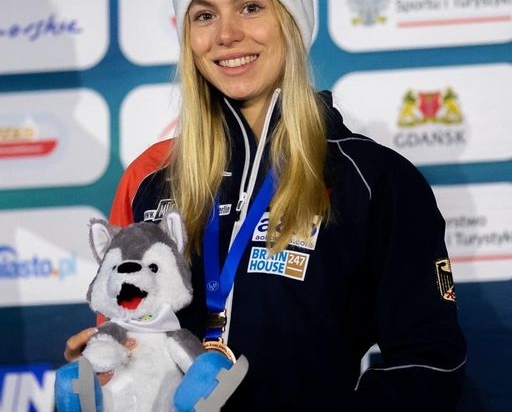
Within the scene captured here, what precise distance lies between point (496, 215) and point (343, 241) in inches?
29.0

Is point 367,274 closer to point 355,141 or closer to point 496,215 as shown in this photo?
point 355,141

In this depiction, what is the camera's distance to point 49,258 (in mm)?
2016

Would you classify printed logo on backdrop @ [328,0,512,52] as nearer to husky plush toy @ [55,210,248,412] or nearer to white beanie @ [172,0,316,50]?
white beanie @ [172,0,316,50]

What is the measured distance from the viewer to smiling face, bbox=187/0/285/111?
1.35m

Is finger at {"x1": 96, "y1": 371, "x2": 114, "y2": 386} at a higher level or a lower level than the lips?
lower

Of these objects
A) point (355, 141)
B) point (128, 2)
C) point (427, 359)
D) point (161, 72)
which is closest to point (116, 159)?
point (161, 72)

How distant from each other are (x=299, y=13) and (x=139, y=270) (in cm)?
46

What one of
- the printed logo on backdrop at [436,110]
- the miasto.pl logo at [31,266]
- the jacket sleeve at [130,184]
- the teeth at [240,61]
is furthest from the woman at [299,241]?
the miasto.pl logo at [31,266]

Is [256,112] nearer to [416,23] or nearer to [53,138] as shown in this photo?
[416,23]

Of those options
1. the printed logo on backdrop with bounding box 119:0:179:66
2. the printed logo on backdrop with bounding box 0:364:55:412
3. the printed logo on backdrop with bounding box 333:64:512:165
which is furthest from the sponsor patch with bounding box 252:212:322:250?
the printed logo on backdrop with bounding box 0:364:55:412

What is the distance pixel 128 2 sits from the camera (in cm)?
200

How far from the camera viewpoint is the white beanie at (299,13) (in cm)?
136

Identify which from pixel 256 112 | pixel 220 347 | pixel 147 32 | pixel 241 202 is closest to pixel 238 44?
pixel 256 112

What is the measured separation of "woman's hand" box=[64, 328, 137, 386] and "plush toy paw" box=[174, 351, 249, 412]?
0.12 metres
